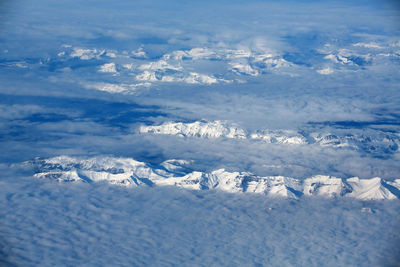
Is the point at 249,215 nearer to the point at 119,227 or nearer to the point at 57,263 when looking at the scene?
the point at 119,227

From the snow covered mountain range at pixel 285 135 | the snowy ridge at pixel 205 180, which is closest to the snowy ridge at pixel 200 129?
the snow covered mountain range at pixel 285 135

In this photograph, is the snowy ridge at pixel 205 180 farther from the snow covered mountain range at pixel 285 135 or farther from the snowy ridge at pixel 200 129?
the snow covered mountain range at pixel 285 135

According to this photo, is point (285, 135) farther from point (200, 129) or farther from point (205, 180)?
point (205, 180)

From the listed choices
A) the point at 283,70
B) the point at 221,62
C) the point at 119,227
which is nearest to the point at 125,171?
the point at 119,227

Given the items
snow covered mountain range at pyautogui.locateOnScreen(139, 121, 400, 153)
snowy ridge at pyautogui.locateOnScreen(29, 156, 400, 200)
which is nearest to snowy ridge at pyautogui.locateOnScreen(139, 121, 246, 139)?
snow covered mountain range at pyautogui.locateOnScreen(139, 121, 400, 153)

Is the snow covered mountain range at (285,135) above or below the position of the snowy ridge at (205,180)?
below

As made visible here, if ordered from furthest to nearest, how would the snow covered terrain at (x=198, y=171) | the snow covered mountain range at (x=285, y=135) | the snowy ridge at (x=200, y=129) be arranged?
the snowy ridge at (x=200, y=129)
the snow covered mountain range at (x=285, y=135)
the snow covered terrain at (x=198, y=171)
